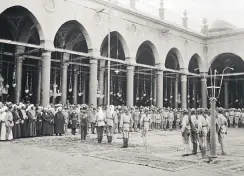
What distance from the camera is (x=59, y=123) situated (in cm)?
1678

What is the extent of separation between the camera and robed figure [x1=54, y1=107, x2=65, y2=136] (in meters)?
16.7

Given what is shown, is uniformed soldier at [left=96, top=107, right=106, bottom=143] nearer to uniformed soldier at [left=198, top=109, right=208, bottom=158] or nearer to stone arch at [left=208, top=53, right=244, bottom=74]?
uniformed soldier at [left=198, top=109, right=208, bottom=158]

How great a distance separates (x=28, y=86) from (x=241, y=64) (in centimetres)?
2407

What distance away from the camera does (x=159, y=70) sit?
2680 centimetres

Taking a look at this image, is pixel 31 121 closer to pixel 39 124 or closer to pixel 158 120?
pixel 39 124

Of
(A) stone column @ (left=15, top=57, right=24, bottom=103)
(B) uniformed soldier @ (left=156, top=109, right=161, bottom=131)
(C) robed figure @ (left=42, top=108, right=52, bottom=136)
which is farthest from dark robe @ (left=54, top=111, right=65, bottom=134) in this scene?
(B) uniformed soldier @ (left=156, top=109, right=161, bottom=131)

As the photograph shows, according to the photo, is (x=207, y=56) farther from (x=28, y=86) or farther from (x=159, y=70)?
(x=28, y=86)

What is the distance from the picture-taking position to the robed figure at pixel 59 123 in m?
16.7

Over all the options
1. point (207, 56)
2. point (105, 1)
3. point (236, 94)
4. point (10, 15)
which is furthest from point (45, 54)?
point (236, 94)

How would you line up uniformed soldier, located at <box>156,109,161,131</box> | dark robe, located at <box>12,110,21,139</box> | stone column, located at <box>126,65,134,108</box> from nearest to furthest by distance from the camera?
dark robe, located at <box>12,110,21,139</box> → uniformed soldier, located at <box>156,109,161,131</box> → stone column, located at <box>126,65,134,108</box>

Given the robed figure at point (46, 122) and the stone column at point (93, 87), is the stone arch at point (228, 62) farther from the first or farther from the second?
the robed figure at point (46, 122)

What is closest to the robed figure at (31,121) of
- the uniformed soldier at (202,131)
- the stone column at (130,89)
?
the uniformed soldier at (202,131)

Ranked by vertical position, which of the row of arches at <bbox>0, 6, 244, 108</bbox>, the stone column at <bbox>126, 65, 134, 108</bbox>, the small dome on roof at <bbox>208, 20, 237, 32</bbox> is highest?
the small dome on roof at <bbox>208, 20, 237, 32</bbox>

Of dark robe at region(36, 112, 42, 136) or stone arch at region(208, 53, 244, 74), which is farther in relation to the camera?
stone arch at region(208, 53, 244, 74)
